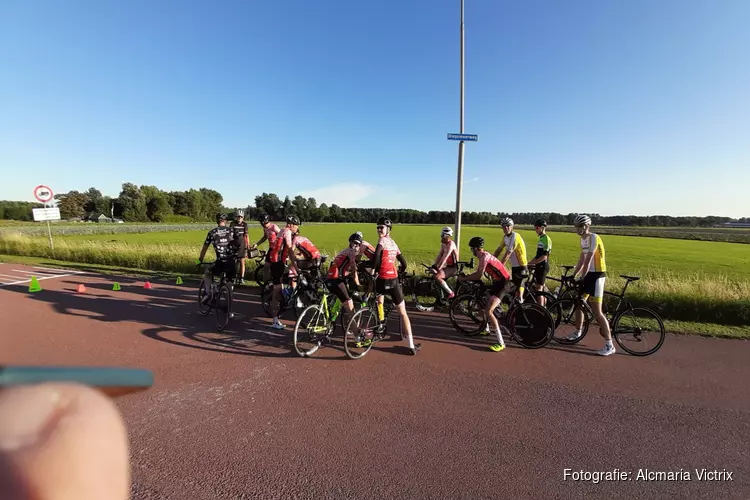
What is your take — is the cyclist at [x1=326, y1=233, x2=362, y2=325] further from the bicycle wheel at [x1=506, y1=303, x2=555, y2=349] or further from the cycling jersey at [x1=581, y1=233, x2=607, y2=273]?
the cycling jersey at [x1=581, y1=233, x2=607, y2=273]

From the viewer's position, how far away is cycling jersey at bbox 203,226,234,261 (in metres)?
7.25

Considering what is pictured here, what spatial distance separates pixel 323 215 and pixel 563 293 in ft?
403

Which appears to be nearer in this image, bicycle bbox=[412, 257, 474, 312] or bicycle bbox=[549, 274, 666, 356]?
bicycle bbox=[549, 274, 666, 356]

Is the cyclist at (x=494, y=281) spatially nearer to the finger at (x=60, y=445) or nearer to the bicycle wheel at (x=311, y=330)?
the bicycle wheel at (x=311, y=330)

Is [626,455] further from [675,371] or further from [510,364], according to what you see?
[675,371]

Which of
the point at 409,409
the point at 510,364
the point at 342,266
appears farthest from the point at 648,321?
the point at 342,266

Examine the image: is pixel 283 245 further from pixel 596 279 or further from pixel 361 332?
pixel 596 279

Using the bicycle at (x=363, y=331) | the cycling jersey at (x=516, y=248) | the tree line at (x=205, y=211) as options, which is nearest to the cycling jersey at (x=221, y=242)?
the bicycle at (x=363, y=331)

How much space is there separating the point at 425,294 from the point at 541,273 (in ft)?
10.2

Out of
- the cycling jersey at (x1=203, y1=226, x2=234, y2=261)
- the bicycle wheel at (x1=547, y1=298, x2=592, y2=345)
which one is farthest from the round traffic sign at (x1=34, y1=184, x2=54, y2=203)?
the bicycle wheel at (x1=547, y1=298, x2=592, y2=345)

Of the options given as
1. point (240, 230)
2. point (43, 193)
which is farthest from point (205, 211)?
point (240, 230)

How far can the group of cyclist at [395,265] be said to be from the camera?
563 centimetres

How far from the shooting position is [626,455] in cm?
327

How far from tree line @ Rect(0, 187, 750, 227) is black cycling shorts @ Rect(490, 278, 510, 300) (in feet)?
260
